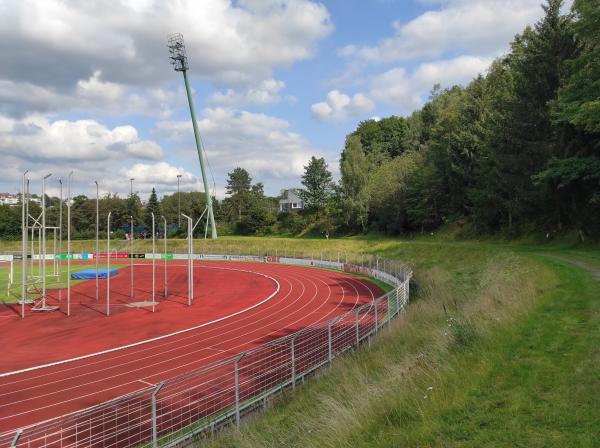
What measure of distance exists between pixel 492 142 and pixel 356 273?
19.5 meters

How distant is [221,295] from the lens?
34469 millimetres

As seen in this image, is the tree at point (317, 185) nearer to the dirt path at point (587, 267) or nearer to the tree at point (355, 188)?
the tree at point (355, 188)

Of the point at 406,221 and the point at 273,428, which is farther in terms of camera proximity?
the point at 406,221

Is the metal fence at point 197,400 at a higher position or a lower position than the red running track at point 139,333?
higher

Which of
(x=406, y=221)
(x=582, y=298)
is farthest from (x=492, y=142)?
(x=582, y=298)

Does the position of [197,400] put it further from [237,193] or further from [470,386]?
[237,193]

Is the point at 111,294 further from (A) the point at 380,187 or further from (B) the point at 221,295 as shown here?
→ (A) the point at 380,187

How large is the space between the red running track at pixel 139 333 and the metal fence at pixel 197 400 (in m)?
2.13

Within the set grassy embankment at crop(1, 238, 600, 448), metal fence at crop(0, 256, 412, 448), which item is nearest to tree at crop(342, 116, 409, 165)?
metal fence at crop(0, 256, 412, 448)

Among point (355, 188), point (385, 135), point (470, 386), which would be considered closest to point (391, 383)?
point (470, 386)

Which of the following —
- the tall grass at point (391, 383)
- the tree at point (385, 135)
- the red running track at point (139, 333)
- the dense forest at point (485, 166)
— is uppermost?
the tree at point (385, 135)

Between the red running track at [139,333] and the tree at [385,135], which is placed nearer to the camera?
the red running track at [139,333]

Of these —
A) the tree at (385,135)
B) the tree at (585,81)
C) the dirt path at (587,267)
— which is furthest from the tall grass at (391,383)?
the tree at (385,135)

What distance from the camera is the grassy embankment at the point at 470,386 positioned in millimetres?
6043
